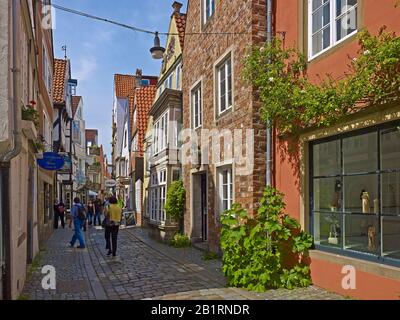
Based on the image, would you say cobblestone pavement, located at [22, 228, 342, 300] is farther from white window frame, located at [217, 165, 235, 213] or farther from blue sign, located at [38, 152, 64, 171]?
blue sign, located at [38, 152, 64, 171]

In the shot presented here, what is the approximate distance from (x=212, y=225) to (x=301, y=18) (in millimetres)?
5834

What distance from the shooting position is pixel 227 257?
7.59m

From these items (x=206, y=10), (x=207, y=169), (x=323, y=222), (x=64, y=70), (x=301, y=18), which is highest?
(x=64, y=70)

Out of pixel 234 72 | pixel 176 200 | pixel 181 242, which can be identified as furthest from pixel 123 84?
pixel 234 72

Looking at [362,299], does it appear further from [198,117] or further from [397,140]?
[198,117]

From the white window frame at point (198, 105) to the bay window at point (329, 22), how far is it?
545 centimetres

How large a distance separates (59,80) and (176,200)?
14.3 meters

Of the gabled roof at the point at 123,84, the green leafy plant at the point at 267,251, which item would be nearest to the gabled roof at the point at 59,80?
the green leafy plant at the point at 267,251

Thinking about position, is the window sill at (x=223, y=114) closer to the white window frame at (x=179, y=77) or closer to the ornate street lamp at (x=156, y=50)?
the ornate street lamp at (x=156, y=50)

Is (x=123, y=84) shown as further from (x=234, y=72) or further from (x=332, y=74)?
(x=332, y=74)

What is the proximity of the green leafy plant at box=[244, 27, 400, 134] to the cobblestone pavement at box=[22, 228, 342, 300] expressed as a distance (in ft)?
9.51

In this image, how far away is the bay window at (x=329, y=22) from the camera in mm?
6672

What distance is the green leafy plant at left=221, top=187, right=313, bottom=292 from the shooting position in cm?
731
